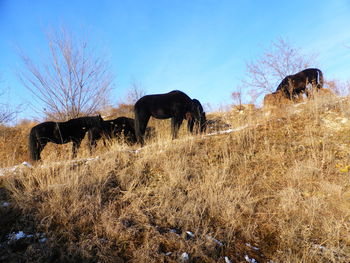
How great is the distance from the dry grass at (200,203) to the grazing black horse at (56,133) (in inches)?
60.1

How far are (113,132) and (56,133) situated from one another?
5.58 ft

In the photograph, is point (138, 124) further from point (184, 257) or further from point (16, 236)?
point (184, 257)

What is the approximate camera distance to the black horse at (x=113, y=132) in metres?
6.37

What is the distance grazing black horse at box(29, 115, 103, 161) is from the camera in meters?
5.24

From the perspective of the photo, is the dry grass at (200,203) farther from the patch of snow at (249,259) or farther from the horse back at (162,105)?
the horse back at (162,105)

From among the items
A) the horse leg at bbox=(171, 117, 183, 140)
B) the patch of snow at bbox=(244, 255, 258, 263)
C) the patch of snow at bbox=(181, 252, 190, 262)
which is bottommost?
the patch of snow at bbox=(244, 255, 258, 263)

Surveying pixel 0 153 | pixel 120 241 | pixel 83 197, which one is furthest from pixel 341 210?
pixel 0 153

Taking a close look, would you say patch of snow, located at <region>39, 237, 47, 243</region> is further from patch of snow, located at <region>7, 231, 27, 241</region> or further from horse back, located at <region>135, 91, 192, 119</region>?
horse back, located at <region>135, 91, 192, 119</region>

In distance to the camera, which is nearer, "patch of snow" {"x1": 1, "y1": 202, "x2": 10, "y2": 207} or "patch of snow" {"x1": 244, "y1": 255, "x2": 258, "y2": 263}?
"patch of snow" {"x1": 244, "y1": 255, "x2": 258, "y2": 263}

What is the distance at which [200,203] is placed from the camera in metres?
2.68

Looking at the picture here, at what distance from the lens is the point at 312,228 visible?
2191 mm

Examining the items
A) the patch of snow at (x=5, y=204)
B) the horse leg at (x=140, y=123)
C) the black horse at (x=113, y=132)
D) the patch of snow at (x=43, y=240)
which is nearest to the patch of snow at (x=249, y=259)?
the patch of snow at (x=43, y=240)

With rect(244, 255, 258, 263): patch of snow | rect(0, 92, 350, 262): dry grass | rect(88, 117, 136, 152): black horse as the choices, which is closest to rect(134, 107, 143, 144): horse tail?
rect(88, 117, 136, 152): black horse

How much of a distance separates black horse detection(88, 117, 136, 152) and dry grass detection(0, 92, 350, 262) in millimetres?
2270
